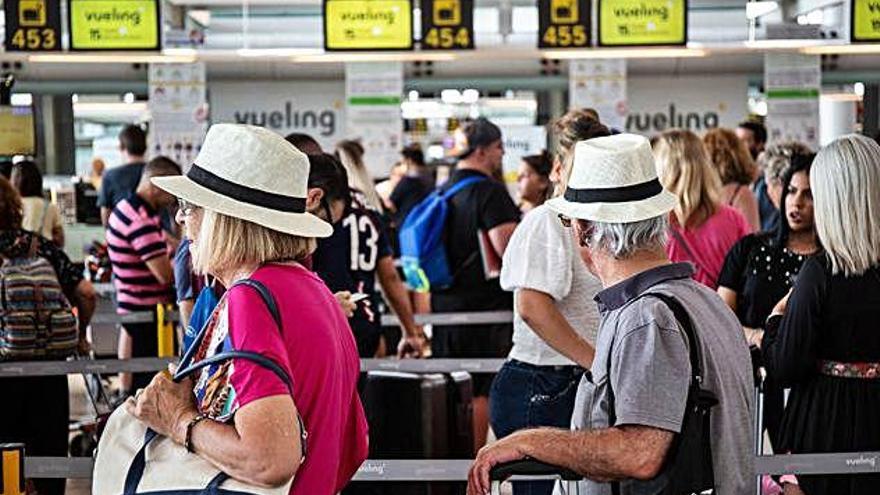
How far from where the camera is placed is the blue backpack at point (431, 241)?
6547 millimetres

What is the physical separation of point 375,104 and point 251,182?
12166 mm

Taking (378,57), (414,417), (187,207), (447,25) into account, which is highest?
(447,25)

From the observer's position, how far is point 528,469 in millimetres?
2697

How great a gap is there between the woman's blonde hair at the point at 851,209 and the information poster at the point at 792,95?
11525 millimetres

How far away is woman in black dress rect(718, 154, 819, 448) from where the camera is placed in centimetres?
468

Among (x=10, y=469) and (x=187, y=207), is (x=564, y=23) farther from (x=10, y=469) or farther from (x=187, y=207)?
(x=187, y=207)

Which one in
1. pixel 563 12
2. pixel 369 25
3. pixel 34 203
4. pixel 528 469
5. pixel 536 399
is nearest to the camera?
pixel 528 469

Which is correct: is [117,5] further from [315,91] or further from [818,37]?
[818,37]

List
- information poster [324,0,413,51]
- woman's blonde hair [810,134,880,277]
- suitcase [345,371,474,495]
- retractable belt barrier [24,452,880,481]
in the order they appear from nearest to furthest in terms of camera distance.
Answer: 1. woman's blonde hair [810,134,880,277]
2. retractable belt barrier [24,452,880,481]
3. suitcase [345,371,474,495]
4. information poster [324,0,413,51]

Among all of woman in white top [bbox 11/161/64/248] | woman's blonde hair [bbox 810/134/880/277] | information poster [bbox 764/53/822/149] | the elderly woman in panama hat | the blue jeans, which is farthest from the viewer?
information poster [bbox 764/53/822/149]

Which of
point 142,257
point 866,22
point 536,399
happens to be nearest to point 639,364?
point 536,399

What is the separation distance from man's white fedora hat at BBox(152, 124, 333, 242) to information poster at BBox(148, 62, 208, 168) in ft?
39.8

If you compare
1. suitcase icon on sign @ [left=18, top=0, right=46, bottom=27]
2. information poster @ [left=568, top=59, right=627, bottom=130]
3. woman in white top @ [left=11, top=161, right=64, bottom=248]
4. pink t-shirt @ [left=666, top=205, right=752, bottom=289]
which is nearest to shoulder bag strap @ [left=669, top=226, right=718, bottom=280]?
pink t-shirt @ [left=666, top=205, right=752, bottom=289]

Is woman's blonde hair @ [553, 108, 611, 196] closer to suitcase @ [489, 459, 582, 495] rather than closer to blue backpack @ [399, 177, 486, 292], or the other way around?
suitcase @ [489, 459, 582, 495]
